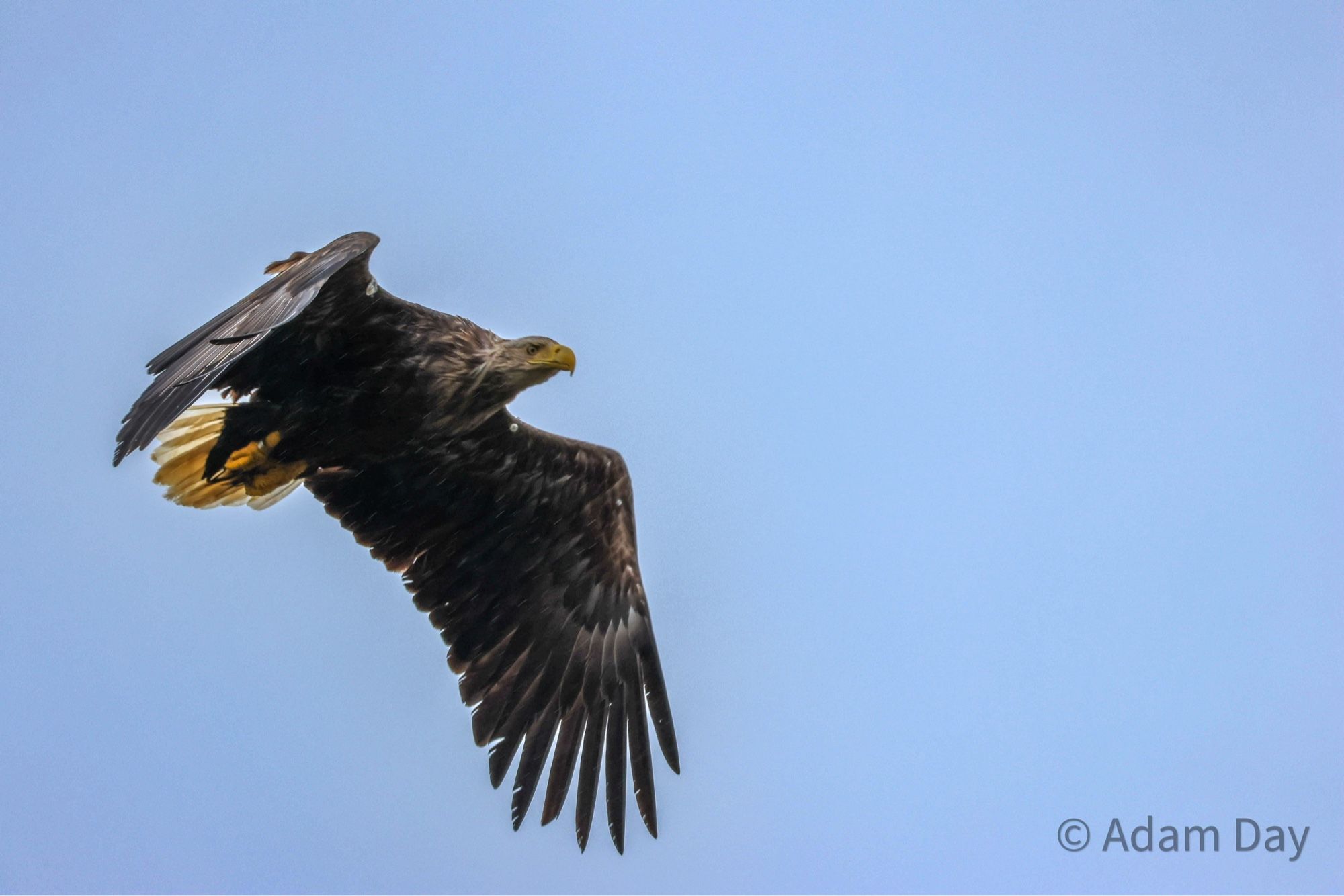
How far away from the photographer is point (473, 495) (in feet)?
35.7

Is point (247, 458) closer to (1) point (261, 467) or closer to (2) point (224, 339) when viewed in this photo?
(1) point (261, 467)

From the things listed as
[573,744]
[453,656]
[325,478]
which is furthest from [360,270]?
[573,744]

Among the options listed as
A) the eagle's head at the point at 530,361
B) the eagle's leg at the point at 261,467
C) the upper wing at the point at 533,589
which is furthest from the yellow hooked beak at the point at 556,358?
the eagle's leg at the point at 261,467

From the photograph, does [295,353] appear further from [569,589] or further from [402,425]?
[569,589]

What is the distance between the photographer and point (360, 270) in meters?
9.20

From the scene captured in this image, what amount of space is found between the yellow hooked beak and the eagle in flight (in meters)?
0.01

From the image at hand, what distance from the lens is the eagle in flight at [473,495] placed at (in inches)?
375

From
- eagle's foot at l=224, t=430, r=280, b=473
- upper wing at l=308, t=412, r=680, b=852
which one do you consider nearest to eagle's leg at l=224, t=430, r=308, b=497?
eagle's foot at l=224, t=430, r=280, b=473

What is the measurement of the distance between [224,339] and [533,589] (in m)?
3.74

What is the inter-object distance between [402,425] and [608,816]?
3.08 meters

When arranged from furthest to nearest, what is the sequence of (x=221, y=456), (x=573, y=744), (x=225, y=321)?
1. (x=573, y=744)
2. (x=221, y=456)
3. (x=225, y=321)

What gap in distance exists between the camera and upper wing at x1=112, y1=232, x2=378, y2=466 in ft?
25.5

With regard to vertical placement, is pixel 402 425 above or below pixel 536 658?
Answer: above

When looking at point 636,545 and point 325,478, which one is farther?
point 636,545
